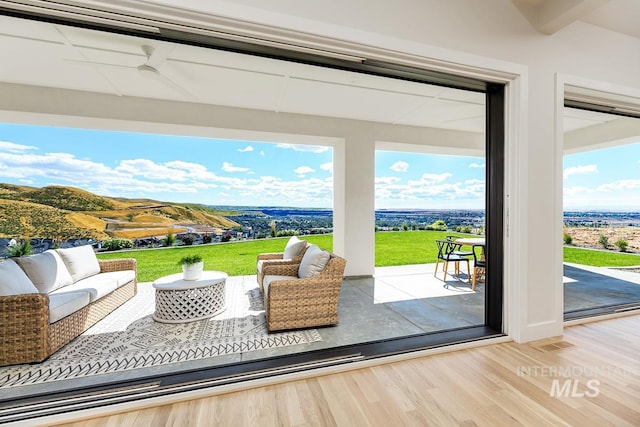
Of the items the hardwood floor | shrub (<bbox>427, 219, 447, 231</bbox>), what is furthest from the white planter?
shrub (<bbox>427, 219, 447, 231</bbox>)

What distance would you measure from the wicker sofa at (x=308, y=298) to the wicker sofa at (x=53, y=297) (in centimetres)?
175

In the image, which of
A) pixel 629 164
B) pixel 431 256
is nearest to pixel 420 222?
pixel 431 256

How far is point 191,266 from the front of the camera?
10.1ft

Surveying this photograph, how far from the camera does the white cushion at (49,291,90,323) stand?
2.26 meters

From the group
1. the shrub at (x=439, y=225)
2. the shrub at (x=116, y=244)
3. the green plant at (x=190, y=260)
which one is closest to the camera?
the green plant at (x=190, y=260)

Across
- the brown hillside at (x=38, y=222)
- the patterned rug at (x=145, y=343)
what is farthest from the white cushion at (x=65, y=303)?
the brown hillside at (x=38, y=222)

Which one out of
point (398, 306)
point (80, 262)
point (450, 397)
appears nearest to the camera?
point (450, 397)

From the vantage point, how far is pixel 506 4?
7.09 feet

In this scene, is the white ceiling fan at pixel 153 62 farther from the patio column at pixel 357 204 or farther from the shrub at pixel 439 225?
the shrub at pixel 439 225

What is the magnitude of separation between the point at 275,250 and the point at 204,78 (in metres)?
3.30

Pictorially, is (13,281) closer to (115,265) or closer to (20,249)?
(115,265)

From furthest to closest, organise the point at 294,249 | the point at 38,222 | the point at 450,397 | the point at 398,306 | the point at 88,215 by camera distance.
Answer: the point at 88,215 < the point at 38,222 < the point at 294,249 < the point at 398,306 < the point at 450,397

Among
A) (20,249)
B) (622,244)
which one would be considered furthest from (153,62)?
(622,244)

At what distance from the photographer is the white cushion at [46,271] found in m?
2.65
